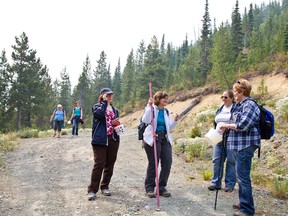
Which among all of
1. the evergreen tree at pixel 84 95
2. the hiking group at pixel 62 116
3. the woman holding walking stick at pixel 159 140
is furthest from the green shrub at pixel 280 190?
the evergreen tree at pixel 84 95

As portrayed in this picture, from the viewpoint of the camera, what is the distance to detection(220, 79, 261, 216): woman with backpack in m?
4.35

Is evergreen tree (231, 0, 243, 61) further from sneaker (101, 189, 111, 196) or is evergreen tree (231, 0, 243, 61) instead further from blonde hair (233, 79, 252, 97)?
sneaker (101, 189, 111, 196)

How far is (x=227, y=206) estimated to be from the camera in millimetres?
5102

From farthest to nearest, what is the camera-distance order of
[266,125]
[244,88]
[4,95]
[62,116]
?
[4,95] < [62,116] < [244,88] < [266,125]

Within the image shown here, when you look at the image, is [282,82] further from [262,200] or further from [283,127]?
[262,200]

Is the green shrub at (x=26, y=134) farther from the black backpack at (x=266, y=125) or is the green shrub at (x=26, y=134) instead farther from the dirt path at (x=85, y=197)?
the black backpack at (x=266, y=125)

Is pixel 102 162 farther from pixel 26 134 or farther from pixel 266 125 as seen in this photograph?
pixel 26 134

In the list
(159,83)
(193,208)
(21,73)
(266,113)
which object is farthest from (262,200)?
(159,83)

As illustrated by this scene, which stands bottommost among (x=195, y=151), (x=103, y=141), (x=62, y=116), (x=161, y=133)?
(x=195, y=151)

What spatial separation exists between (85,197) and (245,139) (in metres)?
3.03

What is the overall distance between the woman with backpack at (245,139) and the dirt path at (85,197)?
0.50 m

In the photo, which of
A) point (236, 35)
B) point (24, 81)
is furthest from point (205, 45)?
point (24, 81)

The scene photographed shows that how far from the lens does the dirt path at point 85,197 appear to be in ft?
16.0

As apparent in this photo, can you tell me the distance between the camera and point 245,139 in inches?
175
